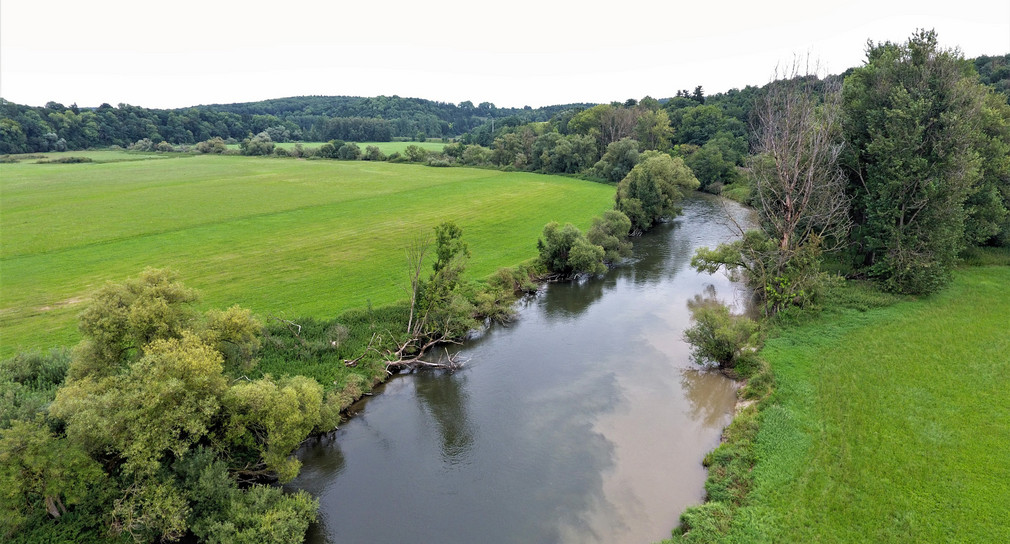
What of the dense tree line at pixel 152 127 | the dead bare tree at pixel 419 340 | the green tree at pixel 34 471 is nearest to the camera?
the green tree at pixel 34 471

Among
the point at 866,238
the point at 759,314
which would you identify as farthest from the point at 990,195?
the point at 759,314

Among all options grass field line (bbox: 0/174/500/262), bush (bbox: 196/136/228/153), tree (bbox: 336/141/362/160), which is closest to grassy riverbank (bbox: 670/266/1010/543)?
grass field line (bbox: 0/174/500/262)

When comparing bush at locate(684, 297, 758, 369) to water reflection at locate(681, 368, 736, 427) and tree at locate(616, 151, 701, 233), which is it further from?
tree at locate(616, 151, 701, 233)

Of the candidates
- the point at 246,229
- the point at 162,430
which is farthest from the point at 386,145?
the point at 162,430

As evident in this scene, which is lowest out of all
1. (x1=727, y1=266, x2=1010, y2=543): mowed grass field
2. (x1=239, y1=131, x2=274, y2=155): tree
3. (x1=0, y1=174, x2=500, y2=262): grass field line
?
(x1=727, y1=266, x2=1010, y2=543): mowed grass field

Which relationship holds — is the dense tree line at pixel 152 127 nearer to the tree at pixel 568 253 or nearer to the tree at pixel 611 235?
the tree at pixel 568 253

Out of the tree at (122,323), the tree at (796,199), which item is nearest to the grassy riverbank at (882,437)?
the tree at (796,199)
